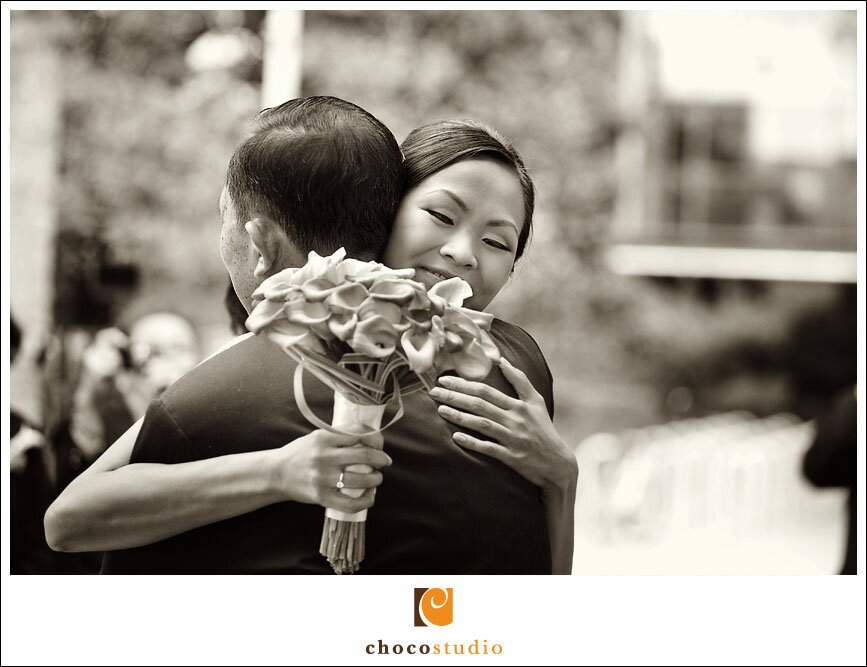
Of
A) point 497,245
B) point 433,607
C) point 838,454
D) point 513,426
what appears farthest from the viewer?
point 838,454

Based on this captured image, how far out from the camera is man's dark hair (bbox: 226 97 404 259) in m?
2.03

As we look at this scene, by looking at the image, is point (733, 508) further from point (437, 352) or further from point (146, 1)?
point (437, 352)

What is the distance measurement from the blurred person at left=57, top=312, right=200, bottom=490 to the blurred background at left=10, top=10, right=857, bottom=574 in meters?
0.02

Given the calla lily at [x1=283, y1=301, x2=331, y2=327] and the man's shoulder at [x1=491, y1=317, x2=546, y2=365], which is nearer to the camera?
the calla lily at [x1=283, y1=301, x2=331, y2=327]

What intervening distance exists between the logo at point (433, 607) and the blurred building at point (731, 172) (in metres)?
7.78

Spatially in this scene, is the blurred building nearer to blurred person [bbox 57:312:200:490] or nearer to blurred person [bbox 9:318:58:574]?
blurred person [bbox 57:312:200:490]

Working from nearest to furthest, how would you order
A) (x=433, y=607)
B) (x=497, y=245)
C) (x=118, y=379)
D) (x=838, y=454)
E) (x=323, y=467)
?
1. (x=323, y=467)
2. (x=497, y=245)
3. (x=433, y=607)
4. (x=838, y=454)
5. (x=118, y=379)

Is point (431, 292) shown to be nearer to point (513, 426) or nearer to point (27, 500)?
point (513, 426)

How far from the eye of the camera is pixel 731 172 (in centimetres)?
1314

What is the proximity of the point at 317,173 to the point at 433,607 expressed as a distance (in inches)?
42.8

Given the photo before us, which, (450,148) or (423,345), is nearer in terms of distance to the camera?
(423,345)

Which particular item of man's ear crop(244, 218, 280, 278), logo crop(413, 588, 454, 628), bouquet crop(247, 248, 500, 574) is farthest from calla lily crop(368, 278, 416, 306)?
logo crop(413, 588, 454, 628)

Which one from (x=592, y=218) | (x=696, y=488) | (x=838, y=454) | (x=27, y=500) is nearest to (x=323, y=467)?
(x=27, y=500)

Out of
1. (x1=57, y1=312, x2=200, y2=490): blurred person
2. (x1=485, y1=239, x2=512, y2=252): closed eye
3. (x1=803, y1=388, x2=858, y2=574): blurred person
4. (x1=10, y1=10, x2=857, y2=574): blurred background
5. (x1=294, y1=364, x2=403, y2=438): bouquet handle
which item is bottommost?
(x1=294, y1=364, x2=403, y2=438): bouquet handle
